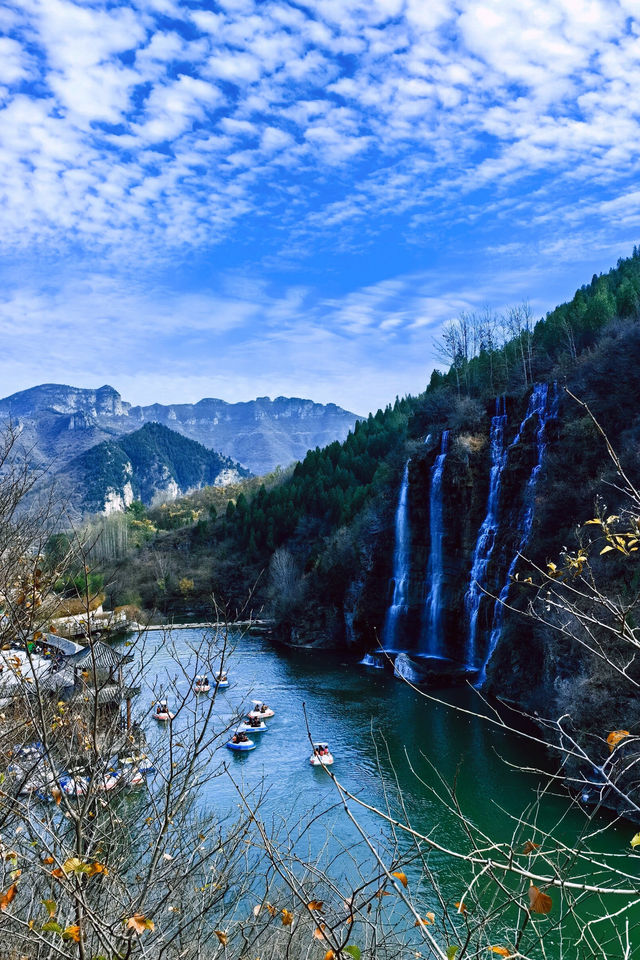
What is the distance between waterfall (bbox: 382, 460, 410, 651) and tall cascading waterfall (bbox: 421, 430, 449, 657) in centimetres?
191

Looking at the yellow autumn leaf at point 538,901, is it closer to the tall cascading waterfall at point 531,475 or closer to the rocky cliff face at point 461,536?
the tall cascading waterfall at point 531,475

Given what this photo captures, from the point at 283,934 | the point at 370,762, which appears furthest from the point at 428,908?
→ the point at 370,762

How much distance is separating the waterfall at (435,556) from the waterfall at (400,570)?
6.30 feet

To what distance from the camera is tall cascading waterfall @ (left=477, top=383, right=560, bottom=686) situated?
32.2 m

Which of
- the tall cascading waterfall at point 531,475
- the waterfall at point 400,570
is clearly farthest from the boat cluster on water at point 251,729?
the waterfall at point 400,570

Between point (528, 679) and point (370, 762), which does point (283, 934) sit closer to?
point (370, 762)

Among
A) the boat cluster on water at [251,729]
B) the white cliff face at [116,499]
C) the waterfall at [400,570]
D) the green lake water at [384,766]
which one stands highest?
the white cliff face at [116,499]

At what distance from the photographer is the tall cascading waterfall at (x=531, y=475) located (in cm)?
3225

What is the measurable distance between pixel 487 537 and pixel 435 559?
5.10m

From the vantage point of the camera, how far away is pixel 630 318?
40.5m

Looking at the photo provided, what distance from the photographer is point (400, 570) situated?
42438 mm

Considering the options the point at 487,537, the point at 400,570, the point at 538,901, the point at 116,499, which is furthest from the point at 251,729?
the point at 116,499

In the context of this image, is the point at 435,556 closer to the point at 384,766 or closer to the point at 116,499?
the point at 384,766

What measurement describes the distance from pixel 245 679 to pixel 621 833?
70.3ft
